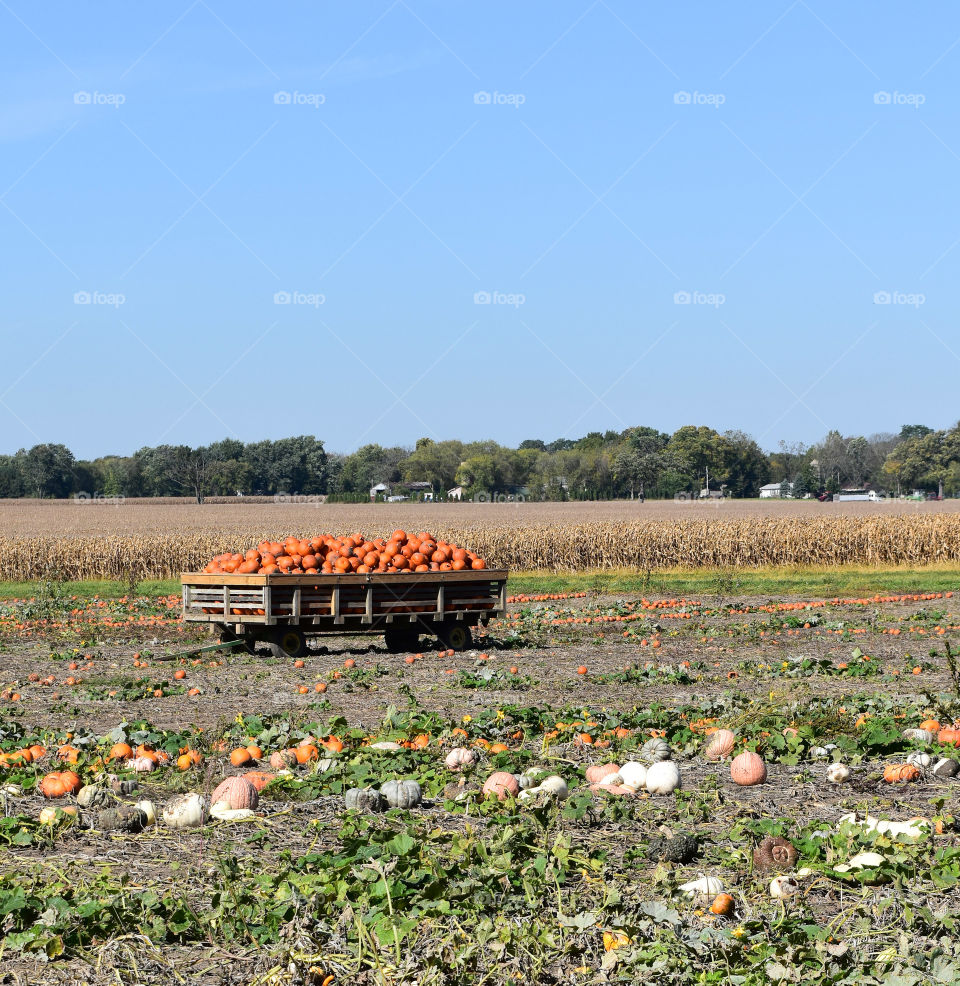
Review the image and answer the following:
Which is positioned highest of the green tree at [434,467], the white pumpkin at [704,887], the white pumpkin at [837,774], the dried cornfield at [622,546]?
the green tree at [434,467]

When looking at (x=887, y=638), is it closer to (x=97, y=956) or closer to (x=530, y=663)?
(x=530, y=663)

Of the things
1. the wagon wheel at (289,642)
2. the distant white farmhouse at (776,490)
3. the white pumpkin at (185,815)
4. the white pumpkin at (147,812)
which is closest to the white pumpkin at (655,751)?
the white pumpkin at (185,815)

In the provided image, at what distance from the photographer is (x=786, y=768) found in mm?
7688

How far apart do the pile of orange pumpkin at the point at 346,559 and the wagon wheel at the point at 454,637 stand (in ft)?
2.81

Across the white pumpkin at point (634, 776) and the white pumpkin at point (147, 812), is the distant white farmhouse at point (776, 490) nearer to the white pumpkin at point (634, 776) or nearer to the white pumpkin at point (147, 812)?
the white pumpkin at point (634, 776)

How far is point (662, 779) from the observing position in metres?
6.87

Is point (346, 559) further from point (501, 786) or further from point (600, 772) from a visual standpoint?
point (501, 786)

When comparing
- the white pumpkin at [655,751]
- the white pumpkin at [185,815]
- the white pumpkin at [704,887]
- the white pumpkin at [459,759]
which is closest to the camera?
the white pumpkin at [704,887]

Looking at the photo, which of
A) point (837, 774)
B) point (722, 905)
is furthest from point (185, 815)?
point (837, 774)

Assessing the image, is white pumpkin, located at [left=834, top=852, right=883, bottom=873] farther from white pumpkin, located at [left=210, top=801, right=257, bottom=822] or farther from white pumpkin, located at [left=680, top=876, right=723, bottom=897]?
white pumpkin, located at [left=210, top=801, right=257, bottom=822]

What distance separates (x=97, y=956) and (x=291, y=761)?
3148 mm

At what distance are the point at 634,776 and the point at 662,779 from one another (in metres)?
0.18

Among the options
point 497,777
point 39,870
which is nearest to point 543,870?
point 497,777

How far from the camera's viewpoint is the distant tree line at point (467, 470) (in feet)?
441
